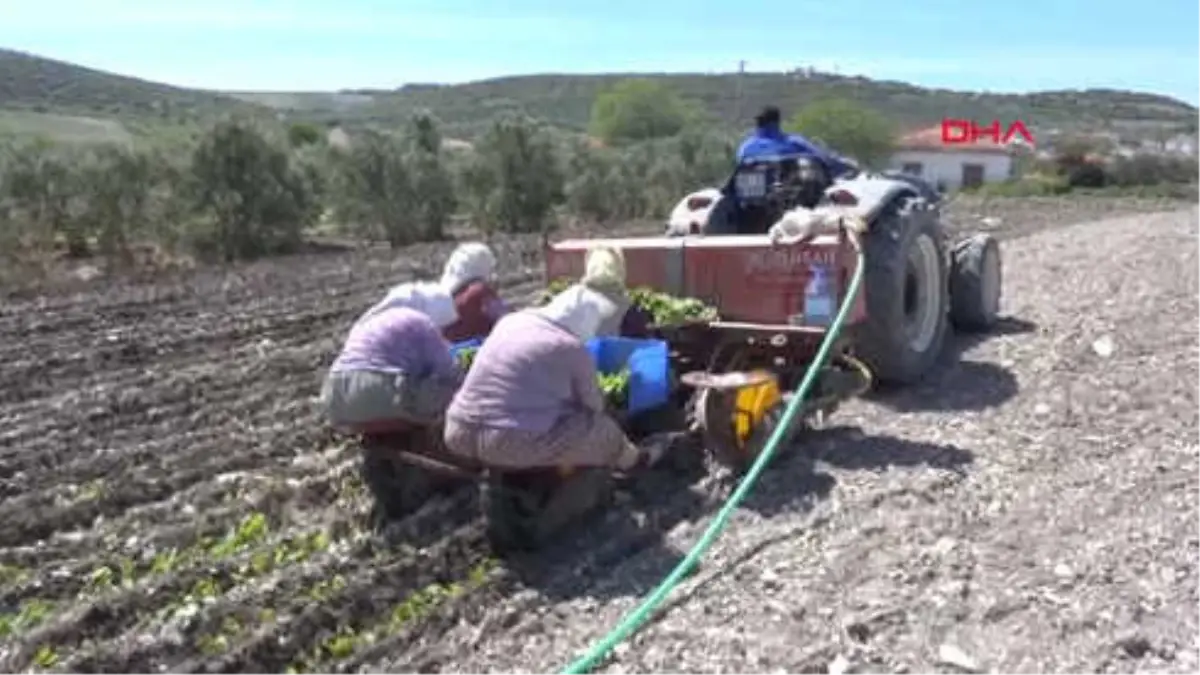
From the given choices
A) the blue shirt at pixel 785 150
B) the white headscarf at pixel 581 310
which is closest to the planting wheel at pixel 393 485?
the white headscarf at pixel 581 310

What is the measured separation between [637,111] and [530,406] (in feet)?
250

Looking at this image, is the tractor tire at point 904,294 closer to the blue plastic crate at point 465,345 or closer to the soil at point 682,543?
the soil at point 682,543

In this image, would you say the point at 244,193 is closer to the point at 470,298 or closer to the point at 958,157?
the point at 470,298

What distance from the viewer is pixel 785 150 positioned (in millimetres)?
8586

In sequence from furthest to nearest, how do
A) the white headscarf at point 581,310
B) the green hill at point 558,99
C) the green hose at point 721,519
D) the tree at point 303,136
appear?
1. the green hill at point 558,99
2. the tree at point 303,136
3. the white headscarf at point 581,310
4. the green hose at point 721,519

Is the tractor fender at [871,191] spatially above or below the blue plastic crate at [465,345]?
above

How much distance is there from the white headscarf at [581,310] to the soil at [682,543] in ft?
2.77

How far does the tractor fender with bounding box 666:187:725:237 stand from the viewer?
871 cm

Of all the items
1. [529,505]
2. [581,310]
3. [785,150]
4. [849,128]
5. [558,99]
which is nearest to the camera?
[529,505]

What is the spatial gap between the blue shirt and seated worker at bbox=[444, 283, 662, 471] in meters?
3.31

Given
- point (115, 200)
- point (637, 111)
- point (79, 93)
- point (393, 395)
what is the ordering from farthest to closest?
point (637, 111), point (79, 93), point (115, 200), point (393, 395)

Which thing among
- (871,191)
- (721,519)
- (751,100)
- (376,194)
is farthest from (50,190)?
(751,100)

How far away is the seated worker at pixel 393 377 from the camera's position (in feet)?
19.5

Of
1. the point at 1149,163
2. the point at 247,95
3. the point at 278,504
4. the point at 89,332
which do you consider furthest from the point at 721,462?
the point at 247,95
